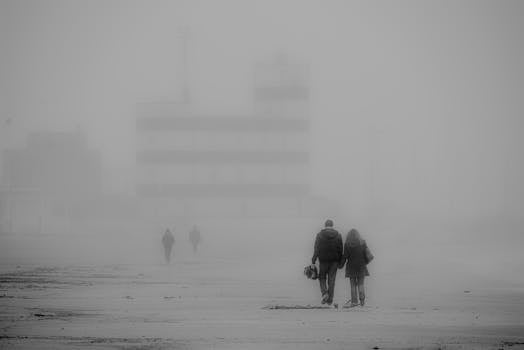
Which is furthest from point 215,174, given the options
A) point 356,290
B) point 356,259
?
point 356,290

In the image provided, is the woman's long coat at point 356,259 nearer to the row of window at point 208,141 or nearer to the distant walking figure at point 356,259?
the distant walking figure at point 356,259

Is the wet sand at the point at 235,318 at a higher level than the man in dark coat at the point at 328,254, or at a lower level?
lower

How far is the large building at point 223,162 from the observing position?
294 ft

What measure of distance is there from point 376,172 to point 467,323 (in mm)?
91644

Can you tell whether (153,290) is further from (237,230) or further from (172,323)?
(237,230)

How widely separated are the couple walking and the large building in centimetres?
7277

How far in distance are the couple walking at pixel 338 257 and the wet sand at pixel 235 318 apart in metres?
0.73

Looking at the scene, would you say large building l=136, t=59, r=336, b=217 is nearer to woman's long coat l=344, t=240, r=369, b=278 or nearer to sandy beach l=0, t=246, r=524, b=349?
sandy beach l=0, t=246, r=524, b=349

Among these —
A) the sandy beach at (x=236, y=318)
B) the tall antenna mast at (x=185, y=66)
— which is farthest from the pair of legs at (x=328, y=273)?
the tall antenna mast at (x=185, y=66)

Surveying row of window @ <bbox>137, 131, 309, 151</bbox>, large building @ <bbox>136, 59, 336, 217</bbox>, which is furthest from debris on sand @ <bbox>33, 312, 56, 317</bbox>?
row of window @ <bbox>137, 131, 309, 151</bbox>

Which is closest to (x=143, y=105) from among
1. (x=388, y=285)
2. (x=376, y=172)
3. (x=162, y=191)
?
(x=162, y=191)

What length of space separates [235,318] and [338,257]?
3.87 metres

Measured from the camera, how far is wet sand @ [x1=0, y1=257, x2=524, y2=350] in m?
9.59

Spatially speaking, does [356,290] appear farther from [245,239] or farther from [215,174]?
[215,174]
